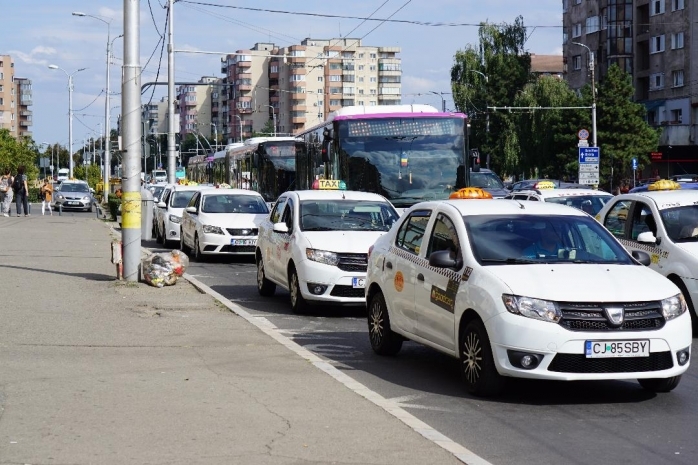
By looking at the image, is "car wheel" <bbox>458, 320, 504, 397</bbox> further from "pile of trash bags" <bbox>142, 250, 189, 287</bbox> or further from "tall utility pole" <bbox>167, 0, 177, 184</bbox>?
"tall utility pole" <bbox>167, 0, 177, 184</bbox>

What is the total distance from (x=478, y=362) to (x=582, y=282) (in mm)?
974

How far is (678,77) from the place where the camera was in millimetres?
77625

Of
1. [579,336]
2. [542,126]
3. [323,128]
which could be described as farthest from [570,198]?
[542,126]

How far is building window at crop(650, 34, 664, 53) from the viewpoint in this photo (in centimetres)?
7988

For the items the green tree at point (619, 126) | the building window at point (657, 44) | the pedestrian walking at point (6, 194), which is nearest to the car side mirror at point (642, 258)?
the pedestrian walking at point (6, 194)

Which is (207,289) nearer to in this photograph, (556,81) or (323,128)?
(323,128)

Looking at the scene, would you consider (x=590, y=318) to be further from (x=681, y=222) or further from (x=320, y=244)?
(x=320, y=244)

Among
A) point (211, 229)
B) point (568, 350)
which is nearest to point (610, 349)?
point (568, 350)

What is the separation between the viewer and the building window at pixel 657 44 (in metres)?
79.9

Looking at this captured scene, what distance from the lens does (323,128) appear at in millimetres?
26984

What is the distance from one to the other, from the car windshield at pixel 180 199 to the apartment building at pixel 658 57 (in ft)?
167

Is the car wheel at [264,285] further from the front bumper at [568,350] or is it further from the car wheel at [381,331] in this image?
the front bumper at [568,350]

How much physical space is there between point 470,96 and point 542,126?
23.5 ft

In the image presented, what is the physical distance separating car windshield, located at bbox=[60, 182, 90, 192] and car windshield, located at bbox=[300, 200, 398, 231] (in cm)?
4638
